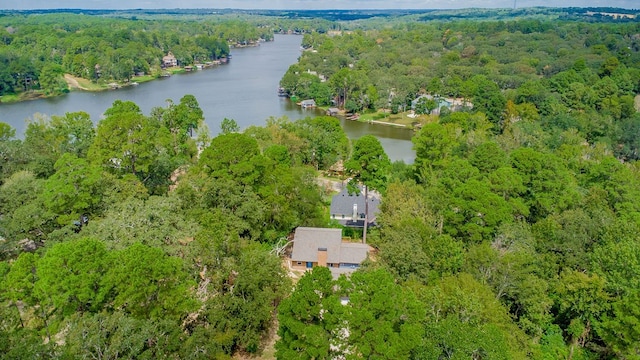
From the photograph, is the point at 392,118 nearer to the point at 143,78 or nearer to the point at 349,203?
the point at 349,203

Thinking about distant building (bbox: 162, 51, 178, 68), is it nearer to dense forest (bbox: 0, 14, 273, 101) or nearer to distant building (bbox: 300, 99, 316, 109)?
A: dense forest (bbox: 0, 14, 273, 101)

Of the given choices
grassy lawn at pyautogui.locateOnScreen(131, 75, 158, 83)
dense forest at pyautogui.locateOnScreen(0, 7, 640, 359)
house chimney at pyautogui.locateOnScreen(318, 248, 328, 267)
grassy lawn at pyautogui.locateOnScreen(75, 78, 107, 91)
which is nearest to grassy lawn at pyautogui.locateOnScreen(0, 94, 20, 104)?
grassy lawn at pyautogui.locateOnScreen(75, 78, 107, 91)

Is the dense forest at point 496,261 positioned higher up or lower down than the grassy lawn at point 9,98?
higher up

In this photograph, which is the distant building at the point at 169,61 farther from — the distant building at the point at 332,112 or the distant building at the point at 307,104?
the distant building at the point at 332,112

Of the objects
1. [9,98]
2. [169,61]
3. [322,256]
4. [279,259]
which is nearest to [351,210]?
[322,256]

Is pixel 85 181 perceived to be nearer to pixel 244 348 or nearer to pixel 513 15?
pixel 244 348

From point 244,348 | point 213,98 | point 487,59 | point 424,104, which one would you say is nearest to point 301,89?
point 213,98

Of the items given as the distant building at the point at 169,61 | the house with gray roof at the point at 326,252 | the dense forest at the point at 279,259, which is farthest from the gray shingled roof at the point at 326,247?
the distant building at the point at 169,61
